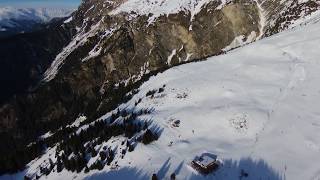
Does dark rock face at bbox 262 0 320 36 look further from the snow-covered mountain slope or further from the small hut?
the small hut

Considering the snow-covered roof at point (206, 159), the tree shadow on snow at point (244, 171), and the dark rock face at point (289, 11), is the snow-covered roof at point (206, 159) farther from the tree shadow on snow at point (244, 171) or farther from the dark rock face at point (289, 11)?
the dark rock face at point (289, 11)

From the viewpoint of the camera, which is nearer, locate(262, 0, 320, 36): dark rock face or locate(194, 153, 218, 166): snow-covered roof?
locate(194, 153, 218, 166): snow-covered roof

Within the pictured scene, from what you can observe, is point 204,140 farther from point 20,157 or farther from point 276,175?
point 20,157

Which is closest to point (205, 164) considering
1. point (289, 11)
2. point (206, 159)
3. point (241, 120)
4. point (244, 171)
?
point (206, 159)

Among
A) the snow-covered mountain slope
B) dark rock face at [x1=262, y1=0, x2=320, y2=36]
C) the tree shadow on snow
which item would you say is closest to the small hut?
the tree shadow on snow

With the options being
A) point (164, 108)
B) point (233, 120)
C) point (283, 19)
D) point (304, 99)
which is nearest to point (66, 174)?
point (164, 108)

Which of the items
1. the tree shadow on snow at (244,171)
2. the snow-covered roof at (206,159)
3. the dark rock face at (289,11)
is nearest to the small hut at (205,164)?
the snow-covered roof at (206,159)
